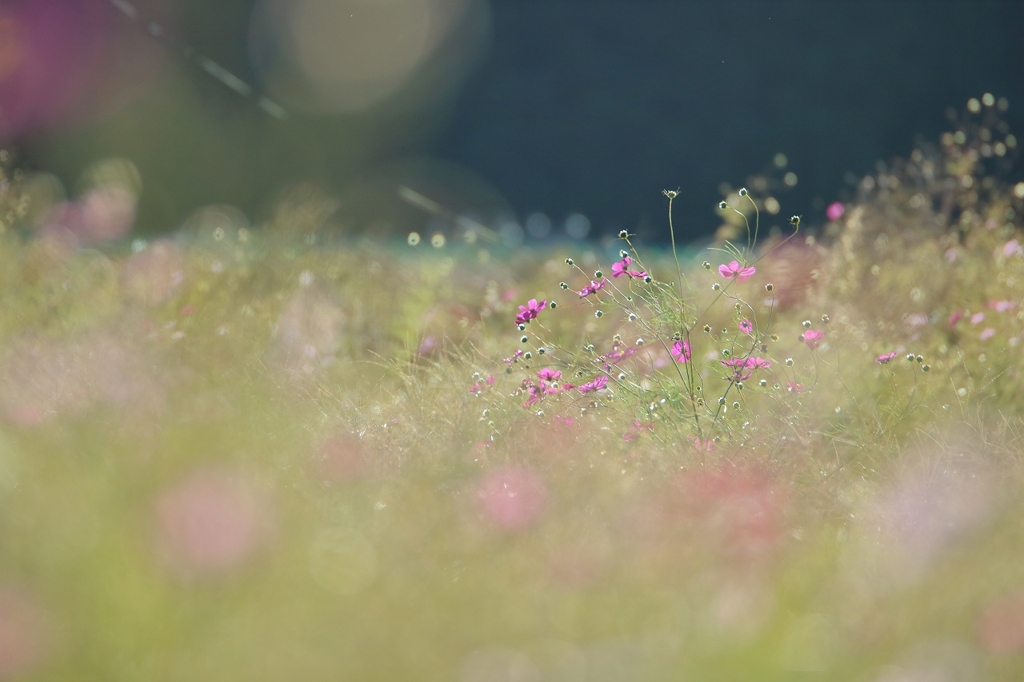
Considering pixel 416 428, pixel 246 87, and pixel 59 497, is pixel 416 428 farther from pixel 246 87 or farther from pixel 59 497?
pixel 246 87

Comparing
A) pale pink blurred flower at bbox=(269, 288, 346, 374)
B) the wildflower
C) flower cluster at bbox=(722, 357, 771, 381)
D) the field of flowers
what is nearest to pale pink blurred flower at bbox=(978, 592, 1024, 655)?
the field of flowers

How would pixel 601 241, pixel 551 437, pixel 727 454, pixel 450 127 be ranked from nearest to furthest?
pixel 551 437 < pixel 727 454 < pixel 601 241 < pixel 450 127

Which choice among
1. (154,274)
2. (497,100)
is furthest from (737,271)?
(497,100)

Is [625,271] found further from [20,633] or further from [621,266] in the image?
[20,633]

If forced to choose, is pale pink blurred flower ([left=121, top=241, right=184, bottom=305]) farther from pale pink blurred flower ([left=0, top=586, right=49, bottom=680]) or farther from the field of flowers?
pale pink blurred flower ([left=0, top=586, right=49, bottom=680])

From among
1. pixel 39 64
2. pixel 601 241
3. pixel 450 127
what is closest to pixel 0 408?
pixel 601 241

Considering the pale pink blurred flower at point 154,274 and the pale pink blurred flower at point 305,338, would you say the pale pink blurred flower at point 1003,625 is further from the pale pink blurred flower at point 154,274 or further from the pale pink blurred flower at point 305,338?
the pale pink blurred flower at point 154,274
